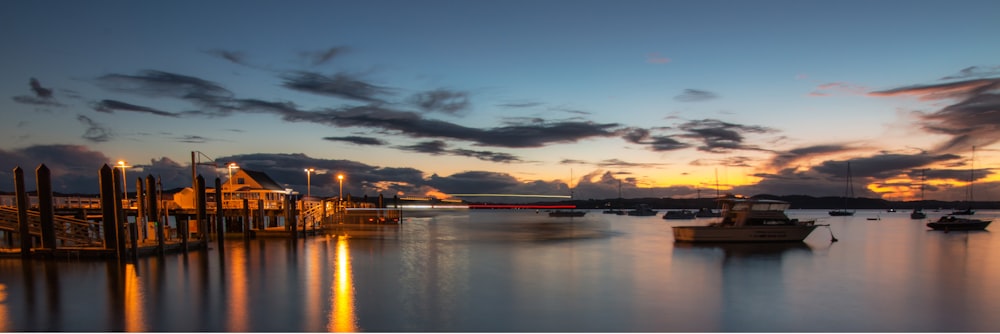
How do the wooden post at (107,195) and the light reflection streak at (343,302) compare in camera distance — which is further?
the wooden post at (107,195)

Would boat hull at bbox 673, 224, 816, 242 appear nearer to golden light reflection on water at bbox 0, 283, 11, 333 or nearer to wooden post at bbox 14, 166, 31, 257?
golden light reflection on water at bbox 0, 283, 11, 333

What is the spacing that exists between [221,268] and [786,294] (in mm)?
24121

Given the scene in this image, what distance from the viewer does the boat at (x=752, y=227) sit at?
41812 millimetres

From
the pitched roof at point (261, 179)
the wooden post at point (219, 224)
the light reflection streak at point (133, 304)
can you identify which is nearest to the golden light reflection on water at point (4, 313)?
the light reflection streak at point (133, 304)

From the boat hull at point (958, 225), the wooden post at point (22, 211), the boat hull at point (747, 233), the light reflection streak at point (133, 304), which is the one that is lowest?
the boat hull at point (958, 225)

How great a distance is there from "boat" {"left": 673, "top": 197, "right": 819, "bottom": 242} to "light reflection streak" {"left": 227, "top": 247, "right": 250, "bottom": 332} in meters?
29.9

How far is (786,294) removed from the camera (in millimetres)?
22422

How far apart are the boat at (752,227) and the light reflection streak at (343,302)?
2508cm

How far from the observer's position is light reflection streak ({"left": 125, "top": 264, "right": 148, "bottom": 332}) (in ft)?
52.5

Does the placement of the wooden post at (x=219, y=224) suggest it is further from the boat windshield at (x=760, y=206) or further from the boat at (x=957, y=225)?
the boat at (x=957, y=225)

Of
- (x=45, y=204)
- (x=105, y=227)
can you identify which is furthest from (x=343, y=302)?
(x=45, y=204)

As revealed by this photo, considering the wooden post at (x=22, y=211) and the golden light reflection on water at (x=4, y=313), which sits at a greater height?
the wooden post at (x=22, y=211)

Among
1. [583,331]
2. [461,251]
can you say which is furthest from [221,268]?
[583,331]

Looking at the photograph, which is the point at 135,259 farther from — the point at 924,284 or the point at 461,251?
the point at 924,284
